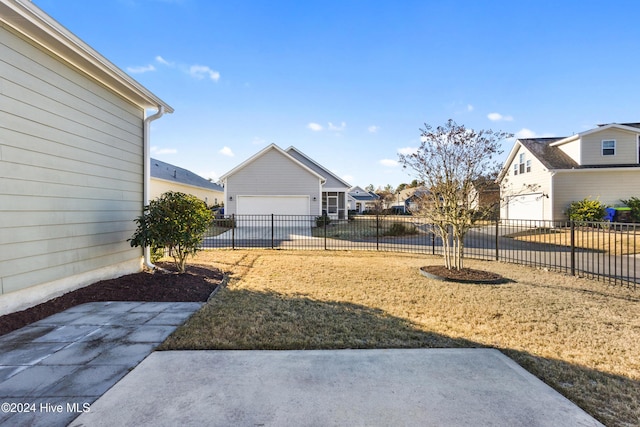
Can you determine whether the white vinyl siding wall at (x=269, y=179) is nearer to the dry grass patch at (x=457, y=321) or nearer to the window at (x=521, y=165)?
the dry grass patch at (x=457, y=321)

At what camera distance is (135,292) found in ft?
16.8

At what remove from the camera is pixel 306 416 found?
2010mm

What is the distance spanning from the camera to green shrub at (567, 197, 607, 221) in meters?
15.9

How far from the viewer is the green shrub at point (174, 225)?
582cm

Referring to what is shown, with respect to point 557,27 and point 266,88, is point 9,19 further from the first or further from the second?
point 557,27

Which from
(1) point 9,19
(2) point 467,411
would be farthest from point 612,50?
(1) point 9,19

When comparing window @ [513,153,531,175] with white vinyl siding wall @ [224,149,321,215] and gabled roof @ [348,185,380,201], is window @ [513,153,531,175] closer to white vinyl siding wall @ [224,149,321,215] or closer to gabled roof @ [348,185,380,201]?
white vinyl siding wall @ [224,149,321,215]

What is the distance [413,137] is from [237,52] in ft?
22.7

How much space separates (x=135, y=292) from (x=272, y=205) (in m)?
14.5

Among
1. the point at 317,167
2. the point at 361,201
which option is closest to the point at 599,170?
the point at 317,167

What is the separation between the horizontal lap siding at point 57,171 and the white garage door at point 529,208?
18964mm

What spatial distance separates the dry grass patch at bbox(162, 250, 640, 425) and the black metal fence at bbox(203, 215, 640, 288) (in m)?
2.27

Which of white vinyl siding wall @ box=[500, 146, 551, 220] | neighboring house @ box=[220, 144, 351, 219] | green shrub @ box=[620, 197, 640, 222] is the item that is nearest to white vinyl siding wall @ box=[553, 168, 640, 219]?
white vinyl siding wall @ box=[500, 146, 551, 220]

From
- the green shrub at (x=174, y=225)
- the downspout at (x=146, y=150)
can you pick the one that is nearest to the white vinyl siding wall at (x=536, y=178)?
the green shrub at (x=174, y=225)
